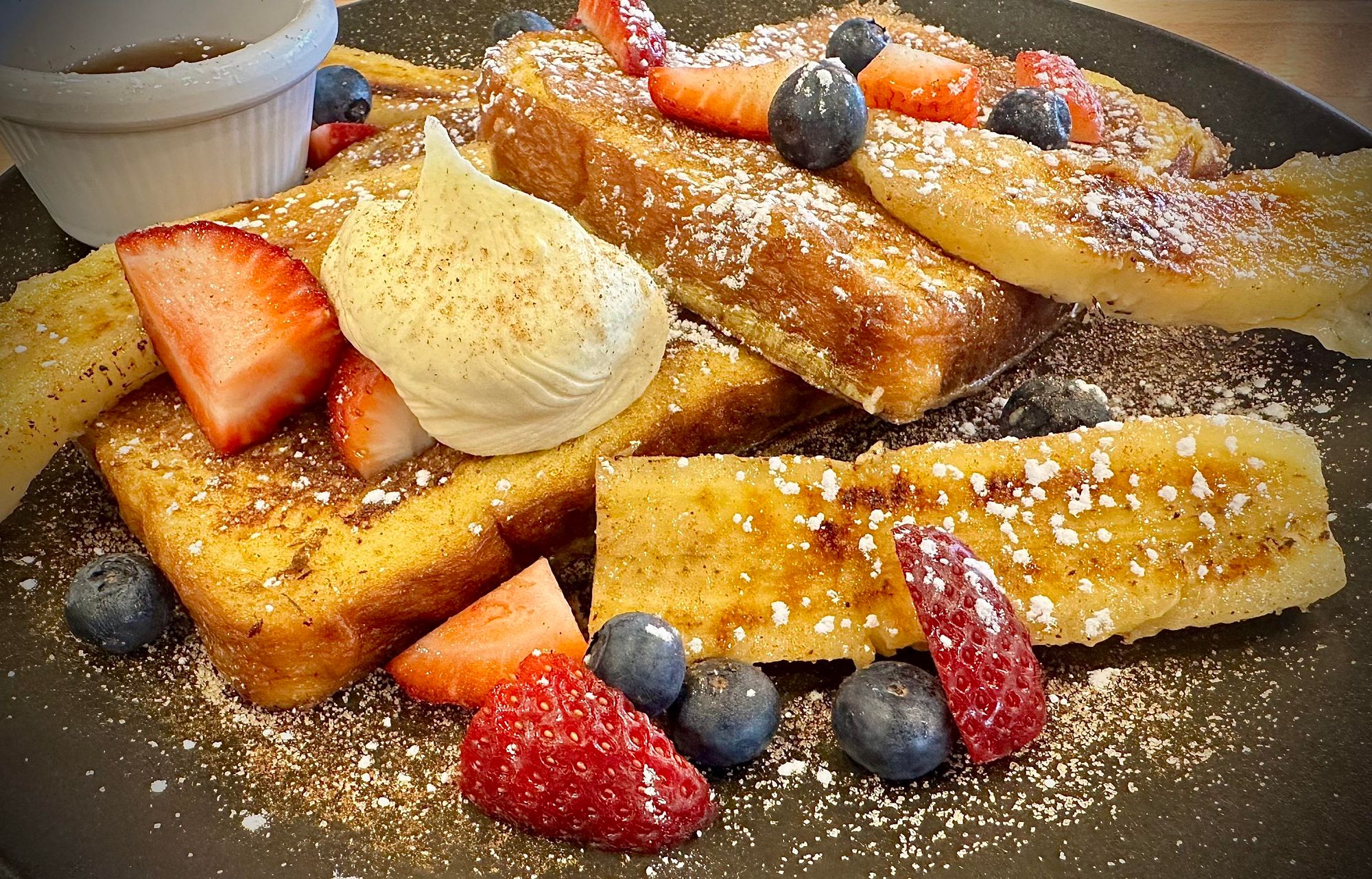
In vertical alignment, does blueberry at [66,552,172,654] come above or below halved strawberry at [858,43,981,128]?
below

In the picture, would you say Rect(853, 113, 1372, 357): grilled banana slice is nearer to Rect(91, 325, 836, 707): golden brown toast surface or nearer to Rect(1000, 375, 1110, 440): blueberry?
Rect(1000, 375, 1110, 440): blueberry

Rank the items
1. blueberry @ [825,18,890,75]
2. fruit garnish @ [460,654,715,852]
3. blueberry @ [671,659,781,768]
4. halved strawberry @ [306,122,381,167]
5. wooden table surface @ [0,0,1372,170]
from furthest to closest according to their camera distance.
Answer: wooden table surface @ [0,0,1372,170]
halved strawberry @ [306,122,381,167]
blueberry @ [825,18,890,75]
blueberry @ [671,659,781,768]
fruit garnish @ [460,654,715,852]

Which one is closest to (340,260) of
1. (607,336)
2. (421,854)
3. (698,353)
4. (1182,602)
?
(607,336)

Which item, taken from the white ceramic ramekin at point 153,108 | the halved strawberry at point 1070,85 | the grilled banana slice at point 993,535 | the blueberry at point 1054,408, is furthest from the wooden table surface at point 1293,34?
the grilled banana slice at point 993,535

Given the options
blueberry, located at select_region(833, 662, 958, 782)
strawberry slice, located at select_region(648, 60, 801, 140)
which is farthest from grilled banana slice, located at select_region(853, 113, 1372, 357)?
blueberry, located at select_region(833, 662, 958, 782)

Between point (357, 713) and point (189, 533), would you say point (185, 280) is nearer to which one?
point (189, 533)

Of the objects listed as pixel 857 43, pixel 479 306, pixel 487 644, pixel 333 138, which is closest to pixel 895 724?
pixel 487 644
